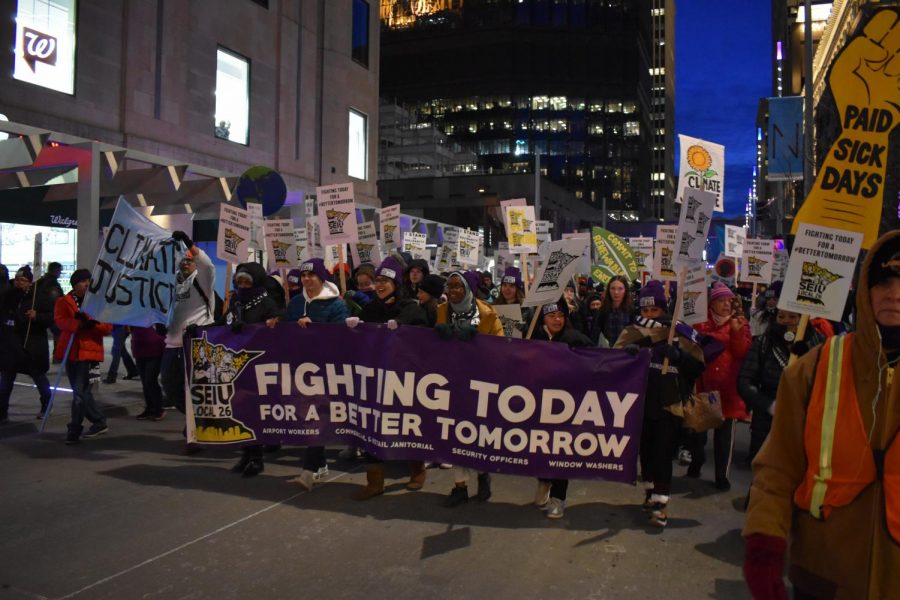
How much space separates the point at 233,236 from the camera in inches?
334

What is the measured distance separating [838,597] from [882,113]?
3.53 m

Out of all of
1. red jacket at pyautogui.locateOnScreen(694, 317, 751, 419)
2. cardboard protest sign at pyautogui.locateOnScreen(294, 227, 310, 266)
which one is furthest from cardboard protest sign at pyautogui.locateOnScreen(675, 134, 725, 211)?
cardboard protest sign at pyautogui.locateOnScreen(294, 227, 310, 266)

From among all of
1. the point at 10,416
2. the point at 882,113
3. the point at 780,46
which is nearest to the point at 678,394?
the point at 882,113

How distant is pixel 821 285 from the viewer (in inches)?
177

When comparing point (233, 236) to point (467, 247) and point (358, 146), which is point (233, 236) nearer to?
point (467, 247)

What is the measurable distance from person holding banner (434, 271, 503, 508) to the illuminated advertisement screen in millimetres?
14989

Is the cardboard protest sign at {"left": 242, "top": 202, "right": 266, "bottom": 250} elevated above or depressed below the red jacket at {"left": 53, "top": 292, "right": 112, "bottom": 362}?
above

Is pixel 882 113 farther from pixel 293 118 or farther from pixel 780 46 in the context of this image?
pixel 780 46

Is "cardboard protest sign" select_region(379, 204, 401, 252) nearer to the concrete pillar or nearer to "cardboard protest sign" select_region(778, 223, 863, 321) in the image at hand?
the concrete pillar

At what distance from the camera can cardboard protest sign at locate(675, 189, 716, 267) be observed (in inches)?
237

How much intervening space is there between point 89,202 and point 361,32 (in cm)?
2028

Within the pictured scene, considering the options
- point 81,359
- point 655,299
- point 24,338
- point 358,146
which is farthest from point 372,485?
point 358,146

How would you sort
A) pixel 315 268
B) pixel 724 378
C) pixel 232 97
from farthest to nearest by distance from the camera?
pixel 232 97 → pixel 315 268 → pixel 724 378

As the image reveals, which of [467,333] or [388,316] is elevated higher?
[388,316]
